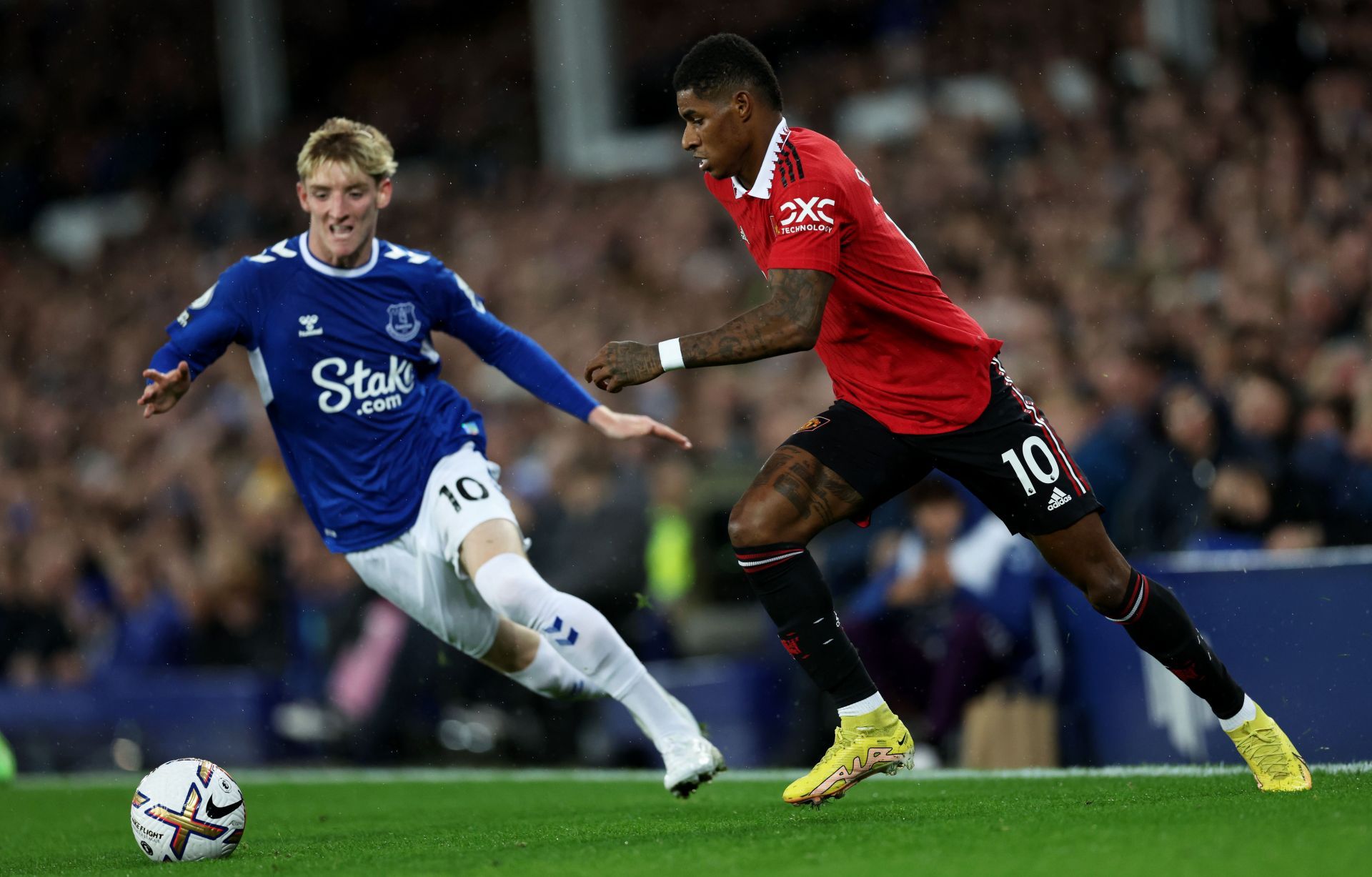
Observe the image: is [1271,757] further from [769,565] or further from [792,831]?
[769,565]

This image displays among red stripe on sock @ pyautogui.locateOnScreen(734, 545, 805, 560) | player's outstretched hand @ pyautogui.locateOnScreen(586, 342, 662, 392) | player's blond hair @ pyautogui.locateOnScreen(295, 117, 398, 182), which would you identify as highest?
player's blond hair @ pyautogui.locateOnScreen(295, 117, 398, 182)

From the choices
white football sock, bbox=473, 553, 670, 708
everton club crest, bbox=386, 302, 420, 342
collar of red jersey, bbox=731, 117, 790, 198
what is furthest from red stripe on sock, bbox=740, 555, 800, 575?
everton club crest, bbox=386, 302, 420, 342

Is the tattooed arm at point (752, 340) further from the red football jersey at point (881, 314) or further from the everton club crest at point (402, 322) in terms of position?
the everton club crest at point (402, 322)

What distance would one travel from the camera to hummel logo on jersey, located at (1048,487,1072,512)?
533 centimetres

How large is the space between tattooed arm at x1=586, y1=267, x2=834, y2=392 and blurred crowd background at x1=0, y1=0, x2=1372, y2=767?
7.33 ft

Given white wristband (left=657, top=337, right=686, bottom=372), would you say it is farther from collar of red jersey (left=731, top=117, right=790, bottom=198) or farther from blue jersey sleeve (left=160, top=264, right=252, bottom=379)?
blue jersey sleeve (left=160, top=264, right=252, bottom=379)

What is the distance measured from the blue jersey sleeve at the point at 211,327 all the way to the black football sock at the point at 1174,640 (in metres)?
3.33

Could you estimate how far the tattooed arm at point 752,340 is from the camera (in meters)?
5.02

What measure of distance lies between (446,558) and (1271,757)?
118 inches

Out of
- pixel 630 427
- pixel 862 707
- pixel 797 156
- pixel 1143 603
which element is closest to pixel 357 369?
pixel 630 427

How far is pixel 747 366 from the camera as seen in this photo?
13492 mm

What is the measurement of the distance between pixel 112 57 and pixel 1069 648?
Answer: 21.0 meters

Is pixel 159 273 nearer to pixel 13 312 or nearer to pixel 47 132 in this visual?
pixel 13 312

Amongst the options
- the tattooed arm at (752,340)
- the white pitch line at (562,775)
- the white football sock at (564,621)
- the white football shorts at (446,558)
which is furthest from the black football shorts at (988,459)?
the white pitch line at (562,775)
